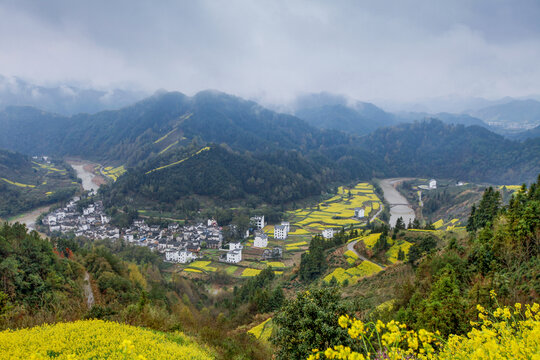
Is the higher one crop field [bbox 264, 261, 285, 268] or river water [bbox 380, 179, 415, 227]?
river water [bbox 380, 179, 415, 227]

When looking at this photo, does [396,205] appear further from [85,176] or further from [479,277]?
[85,176]

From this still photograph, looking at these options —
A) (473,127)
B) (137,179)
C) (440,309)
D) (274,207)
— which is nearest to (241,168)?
(274,207)

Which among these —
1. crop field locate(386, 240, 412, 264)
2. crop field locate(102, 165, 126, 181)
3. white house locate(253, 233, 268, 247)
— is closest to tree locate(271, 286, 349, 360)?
crop field locate(386, 240, 412, 264)

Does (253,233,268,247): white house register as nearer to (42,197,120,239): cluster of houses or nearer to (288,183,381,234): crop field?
(288,183,381,234): crop field

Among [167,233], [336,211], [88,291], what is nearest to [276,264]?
[88,291]

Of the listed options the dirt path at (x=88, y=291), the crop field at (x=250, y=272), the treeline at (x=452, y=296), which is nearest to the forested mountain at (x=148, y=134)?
the crop field at (x=250, y=272)

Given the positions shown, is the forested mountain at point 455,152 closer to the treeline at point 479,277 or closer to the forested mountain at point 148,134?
the forested mountain at point 148,134

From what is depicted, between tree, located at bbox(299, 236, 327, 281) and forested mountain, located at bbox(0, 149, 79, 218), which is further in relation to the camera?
forested mountain, located at bbox(0, 149, 79, 218)
